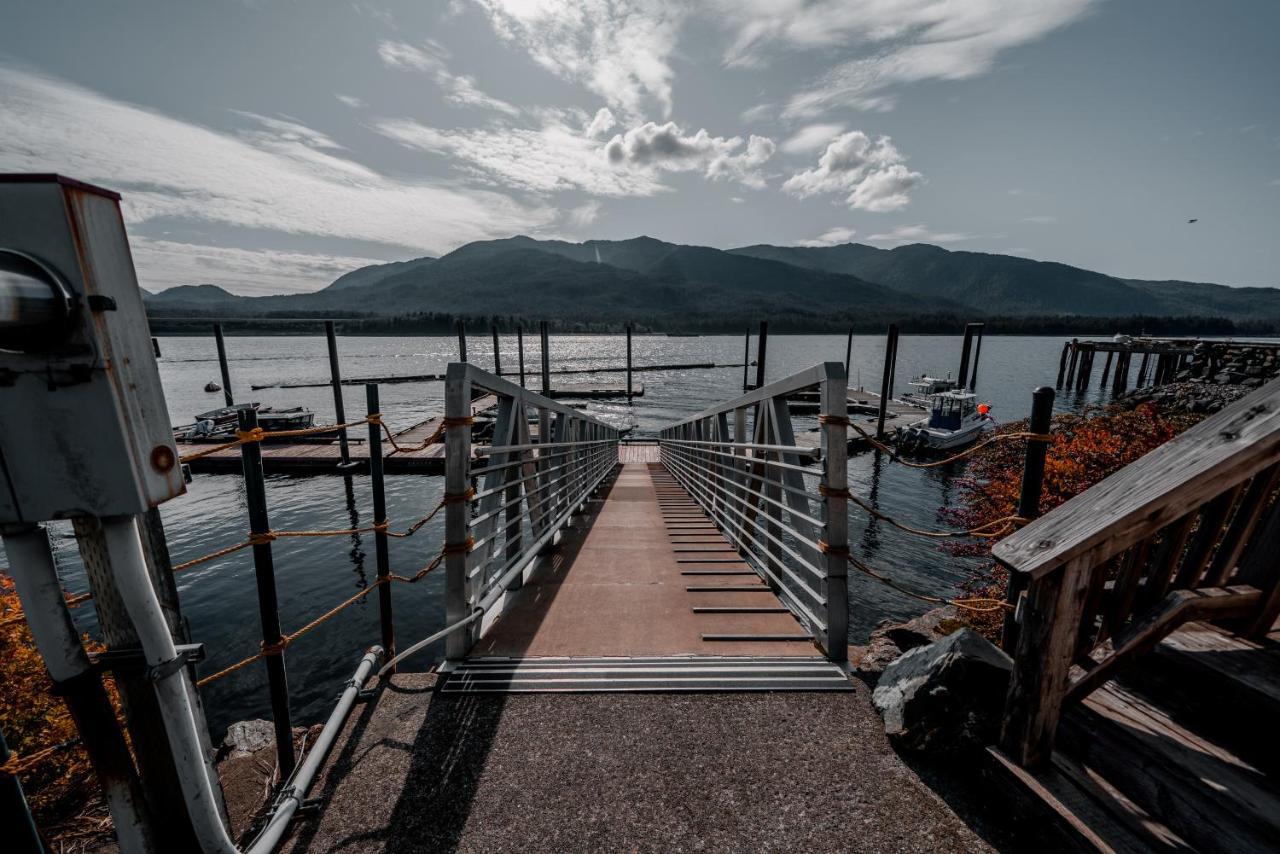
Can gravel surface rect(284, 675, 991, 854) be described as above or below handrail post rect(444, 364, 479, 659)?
below

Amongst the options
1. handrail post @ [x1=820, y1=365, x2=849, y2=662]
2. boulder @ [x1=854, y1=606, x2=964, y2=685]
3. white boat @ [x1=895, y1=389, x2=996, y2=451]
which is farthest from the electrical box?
white boat @ [x1=895, y1=389, x2=996, y2=451]

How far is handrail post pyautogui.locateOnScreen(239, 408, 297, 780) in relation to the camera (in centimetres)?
241

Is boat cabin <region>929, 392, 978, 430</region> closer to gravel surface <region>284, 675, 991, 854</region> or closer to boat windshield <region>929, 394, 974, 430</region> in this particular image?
boat windshield <region>929, 394, 974, 430</region>

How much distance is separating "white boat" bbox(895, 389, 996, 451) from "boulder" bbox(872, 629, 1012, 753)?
25820 millimetres

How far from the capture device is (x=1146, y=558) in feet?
6.59

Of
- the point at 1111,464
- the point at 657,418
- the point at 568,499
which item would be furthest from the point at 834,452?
the point at 657,418

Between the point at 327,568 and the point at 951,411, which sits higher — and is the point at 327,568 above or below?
below

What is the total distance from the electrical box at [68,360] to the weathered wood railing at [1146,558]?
9.37 ft

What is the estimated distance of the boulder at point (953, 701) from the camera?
91.7 inches

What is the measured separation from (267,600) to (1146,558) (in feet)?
13.2

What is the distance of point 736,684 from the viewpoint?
287cm

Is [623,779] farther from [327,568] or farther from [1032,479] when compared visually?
[327,568]

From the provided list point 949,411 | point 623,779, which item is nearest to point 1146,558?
point 623,779

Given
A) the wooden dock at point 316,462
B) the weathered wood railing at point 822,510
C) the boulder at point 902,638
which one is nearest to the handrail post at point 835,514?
the weathered wood railing at point 822,510
